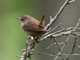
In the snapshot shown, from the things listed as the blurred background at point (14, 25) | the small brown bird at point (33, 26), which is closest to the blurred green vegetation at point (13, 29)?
the blurred background at point (14, 25)

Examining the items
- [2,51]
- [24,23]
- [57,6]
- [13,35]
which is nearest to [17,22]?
[13,35]

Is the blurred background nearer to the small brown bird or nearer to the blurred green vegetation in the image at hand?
the blurred green vegetation

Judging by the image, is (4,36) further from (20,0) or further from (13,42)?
(20,0)

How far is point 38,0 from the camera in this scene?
6.70 metres

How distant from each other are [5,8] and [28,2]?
6.26ft

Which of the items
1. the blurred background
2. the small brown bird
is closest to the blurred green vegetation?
the blurred background

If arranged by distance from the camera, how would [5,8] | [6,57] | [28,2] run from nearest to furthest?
[6,57] → [28,2] → [5,8]

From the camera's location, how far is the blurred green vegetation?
282 inches

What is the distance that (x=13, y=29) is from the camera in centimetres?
761

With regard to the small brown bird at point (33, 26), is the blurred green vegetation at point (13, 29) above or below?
below

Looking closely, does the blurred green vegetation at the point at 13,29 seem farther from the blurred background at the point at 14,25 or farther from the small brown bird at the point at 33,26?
the small brown bird at the point at 33,26

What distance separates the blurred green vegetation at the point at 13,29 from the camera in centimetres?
717

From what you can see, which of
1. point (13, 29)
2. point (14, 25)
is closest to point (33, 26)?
point (13, 29)

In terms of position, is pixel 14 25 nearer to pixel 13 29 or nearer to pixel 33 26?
pixel 13 29
